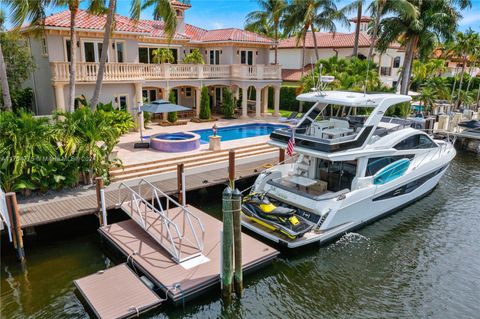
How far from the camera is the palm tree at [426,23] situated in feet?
89.0

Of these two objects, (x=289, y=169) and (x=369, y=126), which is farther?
(x=289, y=169)

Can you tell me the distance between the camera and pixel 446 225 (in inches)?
531

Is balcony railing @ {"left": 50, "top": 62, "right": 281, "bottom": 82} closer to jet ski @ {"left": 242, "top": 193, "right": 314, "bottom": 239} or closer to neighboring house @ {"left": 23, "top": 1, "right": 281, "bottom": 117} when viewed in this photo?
neighboring house @ {"left": 23, "top": 1, "right": 281, "bottom": 117}

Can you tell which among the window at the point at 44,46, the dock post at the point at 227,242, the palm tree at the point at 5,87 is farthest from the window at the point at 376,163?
the window at the point at 44,46

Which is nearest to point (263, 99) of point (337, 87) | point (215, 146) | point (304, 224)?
point (337, 87)

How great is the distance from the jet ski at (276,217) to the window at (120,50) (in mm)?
15544

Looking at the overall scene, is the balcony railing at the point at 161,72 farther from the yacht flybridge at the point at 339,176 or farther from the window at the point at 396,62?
the window at the point at 396,62

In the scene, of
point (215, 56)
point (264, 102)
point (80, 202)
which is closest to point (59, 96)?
point (80, 202)

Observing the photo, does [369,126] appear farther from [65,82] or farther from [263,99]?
[263,99]

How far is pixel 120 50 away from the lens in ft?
76.1

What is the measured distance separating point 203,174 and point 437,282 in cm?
972

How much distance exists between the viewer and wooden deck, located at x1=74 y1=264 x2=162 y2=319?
806 centimetres

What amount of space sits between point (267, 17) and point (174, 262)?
33.9 meters

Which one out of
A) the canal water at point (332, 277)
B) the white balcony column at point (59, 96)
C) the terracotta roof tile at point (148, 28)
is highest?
the terracotta roof tile at point (148, 28)
